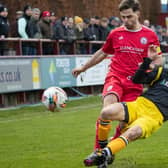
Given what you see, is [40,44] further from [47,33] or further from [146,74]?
[146,74]

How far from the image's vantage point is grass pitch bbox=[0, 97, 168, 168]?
9.18 m

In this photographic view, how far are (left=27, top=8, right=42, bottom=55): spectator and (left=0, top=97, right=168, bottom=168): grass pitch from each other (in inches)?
141

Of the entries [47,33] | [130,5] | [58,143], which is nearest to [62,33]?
[47,33]

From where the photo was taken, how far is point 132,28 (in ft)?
30.9

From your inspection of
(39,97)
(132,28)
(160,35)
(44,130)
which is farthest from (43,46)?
(132,28)

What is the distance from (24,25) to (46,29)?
173cm

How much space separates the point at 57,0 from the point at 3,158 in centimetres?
2292

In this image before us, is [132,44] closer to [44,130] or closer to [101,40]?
[44,130]

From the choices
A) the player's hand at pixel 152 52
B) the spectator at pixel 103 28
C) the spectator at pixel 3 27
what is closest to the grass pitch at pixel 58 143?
the player's hand at pixel 152 52

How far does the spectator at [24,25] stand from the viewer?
19562 mm

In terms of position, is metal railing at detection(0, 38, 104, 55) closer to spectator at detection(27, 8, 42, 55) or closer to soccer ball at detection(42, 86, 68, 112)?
spectator at detection(27, 8, 42, 55)

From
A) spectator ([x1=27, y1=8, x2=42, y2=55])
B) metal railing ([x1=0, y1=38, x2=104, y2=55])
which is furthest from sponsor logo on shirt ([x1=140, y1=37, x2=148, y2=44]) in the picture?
spectator ([x1=27, y1=8, x2=42, y2=55])

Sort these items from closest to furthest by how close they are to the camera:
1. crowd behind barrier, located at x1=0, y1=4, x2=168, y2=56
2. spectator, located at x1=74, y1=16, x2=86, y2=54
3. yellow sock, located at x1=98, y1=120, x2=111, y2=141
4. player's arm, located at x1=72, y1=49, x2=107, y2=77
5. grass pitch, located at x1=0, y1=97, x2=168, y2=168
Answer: yellow sock, located at x1=98, y1=120, x2=111, y2=141 → grass pitch, located at x1=0, y1=97, x2=168, y2=168 → player's arm, located at x1=72, y1=49, x2=107, y2=77 → crowd behind barrier, located at x1=0, y1=4, x2=168, y2=56 → spectator, located at x1=74, y1=16, x2=86, y2=54

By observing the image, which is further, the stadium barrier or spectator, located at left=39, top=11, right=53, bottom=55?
spectator, located at left=39, top=11, right=53, bottom=55
